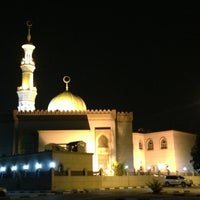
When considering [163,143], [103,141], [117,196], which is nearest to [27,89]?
[103,141]

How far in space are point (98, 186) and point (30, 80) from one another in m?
20.0

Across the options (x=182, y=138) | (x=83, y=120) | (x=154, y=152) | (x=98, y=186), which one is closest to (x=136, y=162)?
(x=154, y=152)

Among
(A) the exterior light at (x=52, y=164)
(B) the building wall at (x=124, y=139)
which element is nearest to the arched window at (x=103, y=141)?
(B) the building wall at (x=124, y=139)

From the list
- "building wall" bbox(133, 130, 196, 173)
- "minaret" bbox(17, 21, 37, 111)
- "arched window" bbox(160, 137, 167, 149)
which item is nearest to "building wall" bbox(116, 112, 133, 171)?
"building wall" bbox(133, 130, 196, 173)

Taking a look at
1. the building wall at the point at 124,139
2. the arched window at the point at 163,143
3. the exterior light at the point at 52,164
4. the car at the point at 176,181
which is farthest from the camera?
the arched window at the point at 163,143

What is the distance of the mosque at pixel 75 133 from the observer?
127 ft

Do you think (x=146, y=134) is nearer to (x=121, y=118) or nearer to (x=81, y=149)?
→ (x=121, y=118)

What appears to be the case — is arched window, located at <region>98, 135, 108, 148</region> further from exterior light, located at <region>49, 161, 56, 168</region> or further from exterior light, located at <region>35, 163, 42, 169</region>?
exterior light, located at <region>49, 161, 56, 168</region>

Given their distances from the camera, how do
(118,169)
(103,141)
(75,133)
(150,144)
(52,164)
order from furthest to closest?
(150,144), (103,141), (75,133), (118,169), (52,164)

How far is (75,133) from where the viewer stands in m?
38.9

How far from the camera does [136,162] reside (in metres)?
45.6

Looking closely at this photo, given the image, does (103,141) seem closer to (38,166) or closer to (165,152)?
(165,152)

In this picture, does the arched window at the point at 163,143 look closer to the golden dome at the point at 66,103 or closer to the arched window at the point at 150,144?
the arched window at the point at 150,144

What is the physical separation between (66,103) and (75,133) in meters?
4.78
